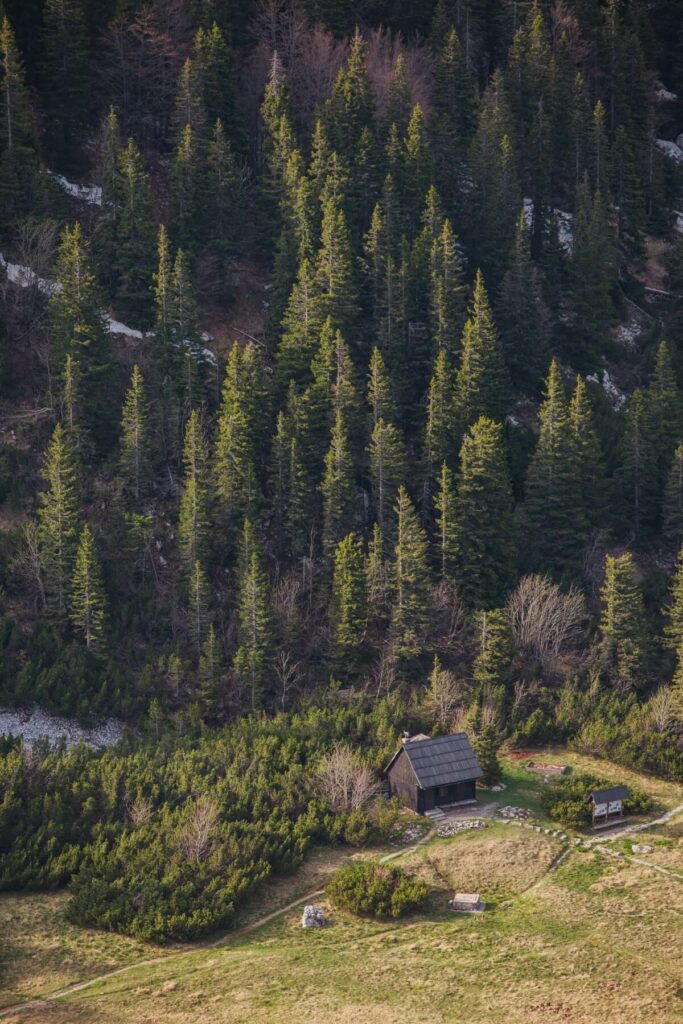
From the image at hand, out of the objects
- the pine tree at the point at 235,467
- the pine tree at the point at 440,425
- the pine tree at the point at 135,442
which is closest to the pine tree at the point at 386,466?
the pine tree at the point at 440,425

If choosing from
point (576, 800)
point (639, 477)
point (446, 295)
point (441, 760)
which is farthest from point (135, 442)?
point (576, 800)

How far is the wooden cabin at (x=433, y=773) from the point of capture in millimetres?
61094

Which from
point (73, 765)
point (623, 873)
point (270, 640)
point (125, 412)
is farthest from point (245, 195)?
point (623, 873)

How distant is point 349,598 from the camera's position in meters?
72.1

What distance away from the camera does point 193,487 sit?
73.2 m

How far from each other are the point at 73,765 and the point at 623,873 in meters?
24.5

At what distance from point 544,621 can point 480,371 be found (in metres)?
16.6

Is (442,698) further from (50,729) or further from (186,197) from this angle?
(186,197)

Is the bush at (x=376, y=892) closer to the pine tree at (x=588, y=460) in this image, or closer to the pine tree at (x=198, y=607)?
the pine tree at (x=198, y=607)

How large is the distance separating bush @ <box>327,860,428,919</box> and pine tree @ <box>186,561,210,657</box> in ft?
68.9

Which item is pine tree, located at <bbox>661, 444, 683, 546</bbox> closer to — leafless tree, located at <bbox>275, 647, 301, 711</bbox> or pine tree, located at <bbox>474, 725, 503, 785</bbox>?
pine tree, located at <bbox>474, 725, 503, 785</bbox>

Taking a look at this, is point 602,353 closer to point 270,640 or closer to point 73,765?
point 270,640

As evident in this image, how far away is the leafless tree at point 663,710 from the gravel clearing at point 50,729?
27341 millimetres

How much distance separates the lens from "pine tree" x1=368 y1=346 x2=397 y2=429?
3095 inches
